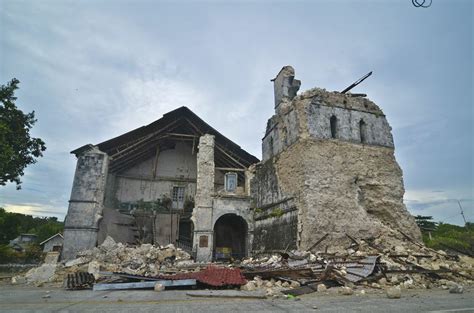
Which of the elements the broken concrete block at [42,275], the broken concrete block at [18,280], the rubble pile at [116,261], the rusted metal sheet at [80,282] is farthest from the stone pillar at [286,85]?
the broken concrete block at [18,280]

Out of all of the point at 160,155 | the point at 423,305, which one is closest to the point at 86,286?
the point at 423,305

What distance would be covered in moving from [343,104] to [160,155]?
1482 cm

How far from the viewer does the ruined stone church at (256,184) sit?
12.6 meters

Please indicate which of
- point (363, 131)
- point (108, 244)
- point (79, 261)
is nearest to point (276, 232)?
point (363, 131)

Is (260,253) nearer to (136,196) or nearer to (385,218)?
(385,218)

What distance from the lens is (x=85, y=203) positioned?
16547 mm

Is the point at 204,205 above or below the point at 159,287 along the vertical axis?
above

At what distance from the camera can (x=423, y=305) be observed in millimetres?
4762

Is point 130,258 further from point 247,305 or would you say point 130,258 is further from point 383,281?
point 383,281

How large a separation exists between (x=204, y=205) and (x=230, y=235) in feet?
14.9

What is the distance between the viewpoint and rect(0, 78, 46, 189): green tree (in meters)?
14.6

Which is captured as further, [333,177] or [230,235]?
[230,235]

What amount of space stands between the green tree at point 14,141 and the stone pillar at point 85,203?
Answer: 2850 mm

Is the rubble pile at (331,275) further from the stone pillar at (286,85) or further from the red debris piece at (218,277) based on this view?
the stone pillar at (286,85)
